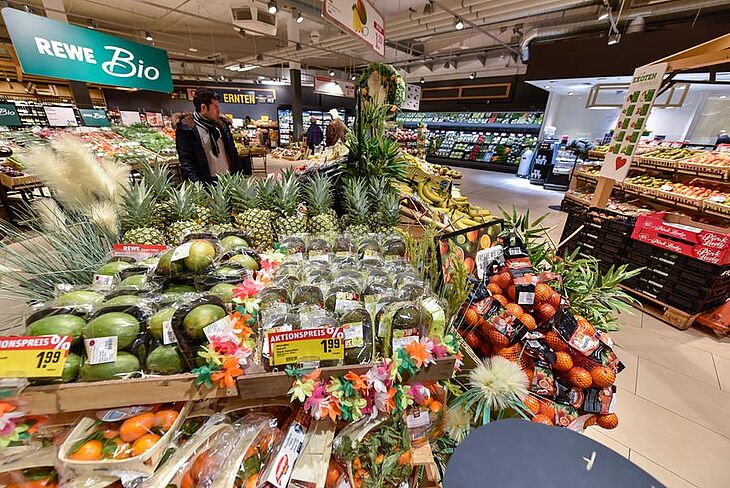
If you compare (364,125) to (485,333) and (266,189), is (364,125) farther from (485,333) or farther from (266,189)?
(485,333)

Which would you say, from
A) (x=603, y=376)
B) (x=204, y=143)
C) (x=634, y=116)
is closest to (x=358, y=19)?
(x=204, y=143)

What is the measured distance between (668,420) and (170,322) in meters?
2.86

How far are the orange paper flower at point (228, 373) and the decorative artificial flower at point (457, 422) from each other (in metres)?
0.79

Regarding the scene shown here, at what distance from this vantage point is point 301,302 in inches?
40.1

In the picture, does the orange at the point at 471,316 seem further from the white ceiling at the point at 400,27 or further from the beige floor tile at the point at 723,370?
the white ceiling at the point at 400,27

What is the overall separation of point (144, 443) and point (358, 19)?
145 inches

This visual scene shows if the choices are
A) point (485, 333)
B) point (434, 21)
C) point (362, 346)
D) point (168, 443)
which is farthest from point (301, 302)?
point (434, 21)

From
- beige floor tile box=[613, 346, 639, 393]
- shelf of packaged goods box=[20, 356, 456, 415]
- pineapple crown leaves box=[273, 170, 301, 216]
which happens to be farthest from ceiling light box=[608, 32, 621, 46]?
shelf of packaged goods box=[20, 356, 456, 415]

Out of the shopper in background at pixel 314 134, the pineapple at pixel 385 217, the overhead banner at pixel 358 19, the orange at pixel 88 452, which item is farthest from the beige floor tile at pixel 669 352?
the shopper in background at pixel 314 134

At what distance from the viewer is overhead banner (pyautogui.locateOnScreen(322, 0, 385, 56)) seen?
2662mm

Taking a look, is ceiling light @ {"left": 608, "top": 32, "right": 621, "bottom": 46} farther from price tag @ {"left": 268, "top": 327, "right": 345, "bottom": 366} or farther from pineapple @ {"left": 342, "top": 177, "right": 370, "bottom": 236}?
price tag @ {"left": 268, "top": 327, "right": 345, "bottom": 366}

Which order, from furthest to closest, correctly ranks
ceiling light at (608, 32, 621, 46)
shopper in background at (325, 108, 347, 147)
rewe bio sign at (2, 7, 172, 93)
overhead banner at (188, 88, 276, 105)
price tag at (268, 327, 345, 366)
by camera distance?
overhead banner at (188, 88, 276, 105)
ceiling light at (608, 32, 621, 46)
shopper in background at (325, 108, 347, 147)
rewe bio sign at (2, 7, 172, 93)
price tag at (268, 327, 345, 366)

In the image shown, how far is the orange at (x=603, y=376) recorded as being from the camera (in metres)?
1.26

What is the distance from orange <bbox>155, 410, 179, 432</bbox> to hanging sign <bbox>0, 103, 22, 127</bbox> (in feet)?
27.5
